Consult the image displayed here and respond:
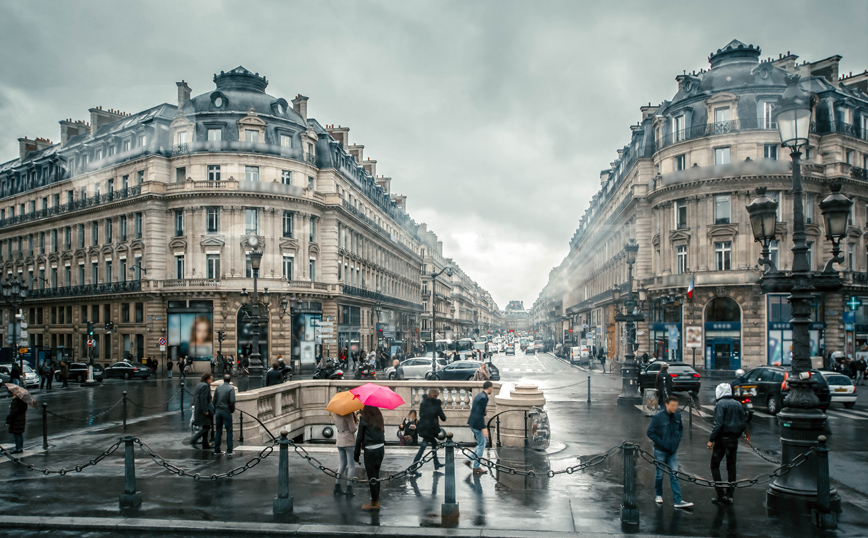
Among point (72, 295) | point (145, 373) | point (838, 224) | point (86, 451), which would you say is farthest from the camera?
point (72, 295)

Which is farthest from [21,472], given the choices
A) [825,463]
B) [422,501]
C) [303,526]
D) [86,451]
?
[825,463]

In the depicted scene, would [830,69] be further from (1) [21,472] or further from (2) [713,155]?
(1) [21,472]

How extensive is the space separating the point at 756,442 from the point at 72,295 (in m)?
55.7

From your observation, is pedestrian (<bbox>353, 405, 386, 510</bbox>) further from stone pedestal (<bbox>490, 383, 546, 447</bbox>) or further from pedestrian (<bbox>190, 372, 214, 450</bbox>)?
pedestrian (<bbox>190, 372, 214, 450</bbox>)

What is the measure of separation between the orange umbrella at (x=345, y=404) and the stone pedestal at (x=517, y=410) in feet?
16.5

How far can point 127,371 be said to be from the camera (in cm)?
4312

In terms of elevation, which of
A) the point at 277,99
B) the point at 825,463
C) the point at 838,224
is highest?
the point at 277,99

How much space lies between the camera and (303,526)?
8.77 meters

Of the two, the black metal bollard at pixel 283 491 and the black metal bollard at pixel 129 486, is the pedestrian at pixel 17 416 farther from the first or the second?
the black metal bollard at pixel 283 491

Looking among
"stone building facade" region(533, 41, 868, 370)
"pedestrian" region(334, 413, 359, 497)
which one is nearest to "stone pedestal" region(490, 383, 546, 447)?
"pedestrian" region(334, 413, 359, 497)

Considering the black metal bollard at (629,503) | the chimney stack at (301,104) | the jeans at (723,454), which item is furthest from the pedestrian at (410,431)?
the chimney stack at (301,104)

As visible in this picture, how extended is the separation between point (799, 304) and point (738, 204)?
3676 centimetres

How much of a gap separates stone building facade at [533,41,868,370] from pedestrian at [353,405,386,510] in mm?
37298

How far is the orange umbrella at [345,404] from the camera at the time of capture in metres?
10.5
